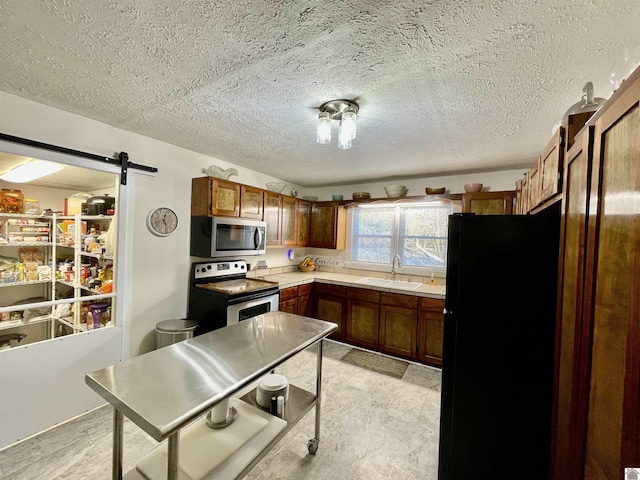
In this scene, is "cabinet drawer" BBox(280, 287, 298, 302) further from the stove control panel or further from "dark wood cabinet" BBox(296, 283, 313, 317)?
the stove control panel

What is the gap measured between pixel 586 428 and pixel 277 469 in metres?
1.64

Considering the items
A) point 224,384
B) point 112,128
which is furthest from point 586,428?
point 112,128

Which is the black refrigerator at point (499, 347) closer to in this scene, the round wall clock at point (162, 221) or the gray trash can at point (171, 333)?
the gray trash can at point (171, 333)

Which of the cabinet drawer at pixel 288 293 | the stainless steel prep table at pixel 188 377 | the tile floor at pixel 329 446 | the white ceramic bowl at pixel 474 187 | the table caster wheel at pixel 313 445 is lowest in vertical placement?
the tile floor at pixel 329 446

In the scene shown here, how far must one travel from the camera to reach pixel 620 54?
47.1 inches

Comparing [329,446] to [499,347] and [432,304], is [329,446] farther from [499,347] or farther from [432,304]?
[432,304]

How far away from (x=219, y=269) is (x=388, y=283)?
2.28 metres

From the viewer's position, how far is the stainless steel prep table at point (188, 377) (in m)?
0.89

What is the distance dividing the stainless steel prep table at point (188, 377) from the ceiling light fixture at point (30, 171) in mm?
2010

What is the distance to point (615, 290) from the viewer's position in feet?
2.22

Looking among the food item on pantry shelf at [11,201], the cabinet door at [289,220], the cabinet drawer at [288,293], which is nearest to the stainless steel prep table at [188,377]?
the cabinet drawer at [288,293]

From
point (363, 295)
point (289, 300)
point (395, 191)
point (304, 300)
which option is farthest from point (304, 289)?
point (395, 191)

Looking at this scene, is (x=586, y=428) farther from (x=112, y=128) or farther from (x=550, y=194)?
(x=112, y=128)

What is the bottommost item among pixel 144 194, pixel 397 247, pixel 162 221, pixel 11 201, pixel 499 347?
pixel 499 347
